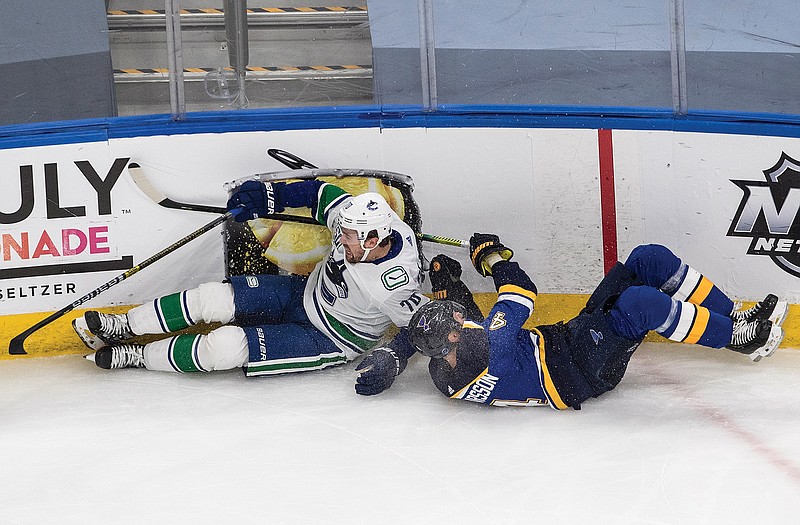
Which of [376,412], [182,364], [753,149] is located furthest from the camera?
[753,149]

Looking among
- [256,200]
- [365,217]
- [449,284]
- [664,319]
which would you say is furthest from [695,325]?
[256,200]

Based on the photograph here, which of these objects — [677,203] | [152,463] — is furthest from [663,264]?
[152,463]

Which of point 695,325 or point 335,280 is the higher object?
point 335,280

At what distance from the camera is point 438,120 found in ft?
12.9

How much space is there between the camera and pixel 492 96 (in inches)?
155

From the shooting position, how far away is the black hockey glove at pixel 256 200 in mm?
3666

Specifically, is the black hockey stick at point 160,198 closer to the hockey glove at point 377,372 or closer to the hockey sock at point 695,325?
the hockey glove at point 377,372

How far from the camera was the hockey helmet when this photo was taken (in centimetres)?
341

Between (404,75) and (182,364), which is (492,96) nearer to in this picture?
(404,75)

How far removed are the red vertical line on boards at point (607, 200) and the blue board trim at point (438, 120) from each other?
0.07 m

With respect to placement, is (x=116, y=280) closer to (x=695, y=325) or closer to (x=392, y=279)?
(x=392, y=279)

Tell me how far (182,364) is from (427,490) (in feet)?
4.07

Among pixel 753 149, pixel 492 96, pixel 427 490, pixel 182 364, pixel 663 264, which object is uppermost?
pixel 492 96

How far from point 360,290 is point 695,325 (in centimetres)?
119
